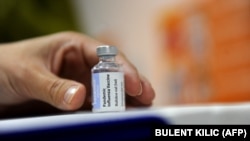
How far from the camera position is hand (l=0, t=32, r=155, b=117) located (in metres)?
0.57

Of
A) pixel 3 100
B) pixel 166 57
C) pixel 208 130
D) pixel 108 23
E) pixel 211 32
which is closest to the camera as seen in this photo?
pixel 208 130

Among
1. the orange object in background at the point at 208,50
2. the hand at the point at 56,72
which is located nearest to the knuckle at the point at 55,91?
the hand at the point at 56,72

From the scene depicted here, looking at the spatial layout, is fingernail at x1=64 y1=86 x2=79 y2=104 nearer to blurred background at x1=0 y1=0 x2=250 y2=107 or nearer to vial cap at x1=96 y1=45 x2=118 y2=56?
vial cap at x1=96 y1=45 x2=118 y2=56

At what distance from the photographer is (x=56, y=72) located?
2.33ft

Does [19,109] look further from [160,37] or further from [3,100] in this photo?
[160,37]

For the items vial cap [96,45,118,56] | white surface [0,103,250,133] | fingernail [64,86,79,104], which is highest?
vial cap [96,45,118,56]

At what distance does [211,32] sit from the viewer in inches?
59.1

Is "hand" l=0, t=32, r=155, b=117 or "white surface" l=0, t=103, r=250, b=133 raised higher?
"hand" l=0, t=32, r=155, b=117

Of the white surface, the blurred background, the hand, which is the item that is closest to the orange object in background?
the blurred background

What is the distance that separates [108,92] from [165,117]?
0.09 m

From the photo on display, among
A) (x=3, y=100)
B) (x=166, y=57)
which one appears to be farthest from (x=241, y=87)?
(x=3, y=100)

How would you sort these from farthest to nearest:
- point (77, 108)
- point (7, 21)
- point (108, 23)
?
point (108, 23), point (7, 21), point (77, 108)

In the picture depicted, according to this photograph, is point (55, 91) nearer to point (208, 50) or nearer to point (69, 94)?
point (69, 94)

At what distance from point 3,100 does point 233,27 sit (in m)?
0.98
